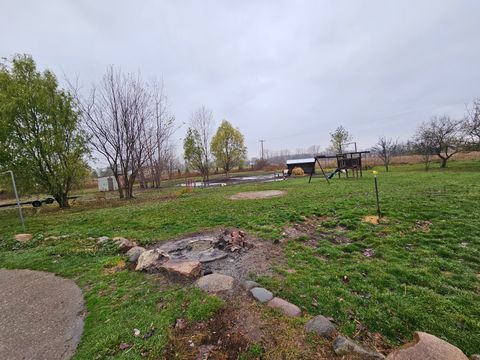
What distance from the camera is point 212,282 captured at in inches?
134

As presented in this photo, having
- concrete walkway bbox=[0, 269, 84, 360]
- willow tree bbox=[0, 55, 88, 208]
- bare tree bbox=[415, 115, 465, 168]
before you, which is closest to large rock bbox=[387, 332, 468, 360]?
concrete walkway bbox=[0, 269, 84, 360]

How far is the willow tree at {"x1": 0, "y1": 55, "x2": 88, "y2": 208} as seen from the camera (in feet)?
38.6

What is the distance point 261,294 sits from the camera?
3049mm

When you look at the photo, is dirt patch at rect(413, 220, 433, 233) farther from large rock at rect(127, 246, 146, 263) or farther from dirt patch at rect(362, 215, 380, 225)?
large rock at rect(127, 246, 146, 263)

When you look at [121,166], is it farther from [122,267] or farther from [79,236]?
[122,267]

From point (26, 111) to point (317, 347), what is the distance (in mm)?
16669

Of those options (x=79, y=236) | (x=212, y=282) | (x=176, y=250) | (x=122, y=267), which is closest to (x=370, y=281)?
(x=212, y=282)

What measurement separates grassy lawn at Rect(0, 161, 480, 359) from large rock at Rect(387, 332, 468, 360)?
1.25ft

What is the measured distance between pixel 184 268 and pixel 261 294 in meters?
1.46

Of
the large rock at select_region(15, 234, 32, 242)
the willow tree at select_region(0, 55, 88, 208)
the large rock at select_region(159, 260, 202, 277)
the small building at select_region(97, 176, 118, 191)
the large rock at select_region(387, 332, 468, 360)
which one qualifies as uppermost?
the willow tree at select_region(0, 55, 88, 208)

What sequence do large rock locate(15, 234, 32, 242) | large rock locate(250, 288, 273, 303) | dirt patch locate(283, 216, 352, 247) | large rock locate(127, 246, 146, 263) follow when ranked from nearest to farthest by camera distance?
1. large rock locate(250, 288, 273, 303)
2. large rock locate(127, 246, 146, 263)
3. dirt patch locate(283, 216, 352, 247)
4. large rock locate(15, 234, 32, 242)

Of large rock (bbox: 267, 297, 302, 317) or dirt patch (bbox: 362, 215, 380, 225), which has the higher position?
dirt patch (bbox: 362, 215, 380, 225)

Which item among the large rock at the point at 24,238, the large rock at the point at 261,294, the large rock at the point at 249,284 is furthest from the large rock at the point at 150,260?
the large rock at the point at 24,238

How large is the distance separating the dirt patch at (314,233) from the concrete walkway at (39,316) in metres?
4.29
